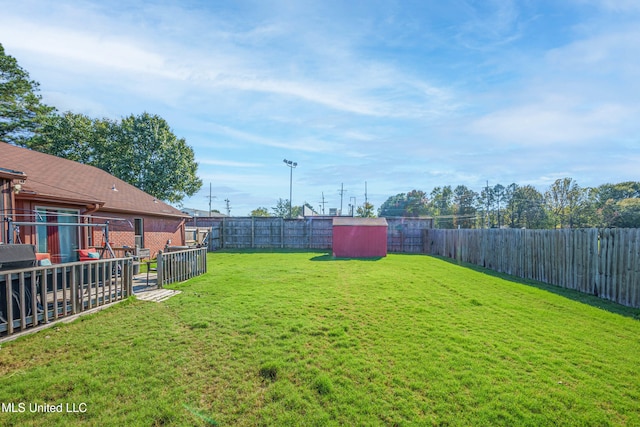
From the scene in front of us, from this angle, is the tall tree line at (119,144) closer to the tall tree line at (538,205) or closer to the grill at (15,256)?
the grill at (15,256)

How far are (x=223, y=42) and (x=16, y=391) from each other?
964 cm

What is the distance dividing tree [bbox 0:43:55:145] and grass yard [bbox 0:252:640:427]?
2185cm

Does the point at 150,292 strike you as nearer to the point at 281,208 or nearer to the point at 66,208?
the point at 66,208

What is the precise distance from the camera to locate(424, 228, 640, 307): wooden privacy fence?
638 cm

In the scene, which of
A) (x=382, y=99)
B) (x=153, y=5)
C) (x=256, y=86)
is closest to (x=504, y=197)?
(x=382, y=99)

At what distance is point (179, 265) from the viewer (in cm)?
852

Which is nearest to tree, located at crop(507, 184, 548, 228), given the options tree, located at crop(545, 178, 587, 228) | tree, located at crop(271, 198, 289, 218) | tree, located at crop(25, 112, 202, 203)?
tree, located at crop(545, 178, 587, 228)

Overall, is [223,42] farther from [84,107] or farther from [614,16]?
[84,107]

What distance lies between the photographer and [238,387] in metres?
3.07

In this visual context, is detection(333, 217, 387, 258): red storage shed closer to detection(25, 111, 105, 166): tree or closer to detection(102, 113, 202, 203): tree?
detection(102, 113, 202, 203): tree

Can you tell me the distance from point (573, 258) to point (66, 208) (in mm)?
16388

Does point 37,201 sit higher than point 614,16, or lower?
lower

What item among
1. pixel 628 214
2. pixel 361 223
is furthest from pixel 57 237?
pixel 628 214

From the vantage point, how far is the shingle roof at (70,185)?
8938 millimetres
